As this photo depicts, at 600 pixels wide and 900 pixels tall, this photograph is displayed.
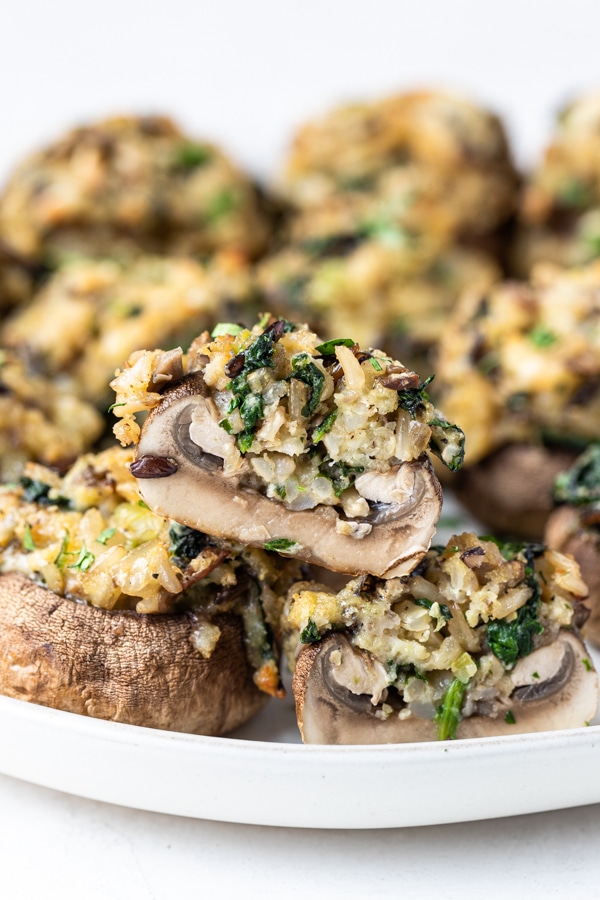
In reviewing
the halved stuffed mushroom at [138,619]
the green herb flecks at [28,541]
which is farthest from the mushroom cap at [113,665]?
the green herb flecks at [28,541]

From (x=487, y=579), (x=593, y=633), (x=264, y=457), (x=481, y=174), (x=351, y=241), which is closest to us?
(x=264, y=457)

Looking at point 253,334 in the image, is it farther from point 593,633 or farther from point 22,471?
point 593,633

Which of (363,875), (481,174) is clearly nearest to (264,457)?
(363,875)

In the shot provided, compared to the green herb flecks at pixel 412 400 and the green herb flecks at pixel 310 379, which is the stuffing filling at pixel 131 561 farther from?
the green herb flecks at pixel 412 400

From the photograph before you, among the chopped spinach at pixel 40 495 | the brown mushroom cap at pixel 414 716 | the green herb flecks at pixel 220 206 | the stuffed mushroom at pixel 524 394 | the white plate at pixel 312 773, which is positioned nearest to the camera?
the white plate at pixel 312 773

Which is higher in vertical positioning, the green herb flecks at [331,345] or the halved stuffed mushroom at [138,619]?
the green herb flecks at [331,345]

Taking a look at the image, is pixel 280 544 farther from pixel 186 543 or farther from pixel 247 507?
pixel 186 543
